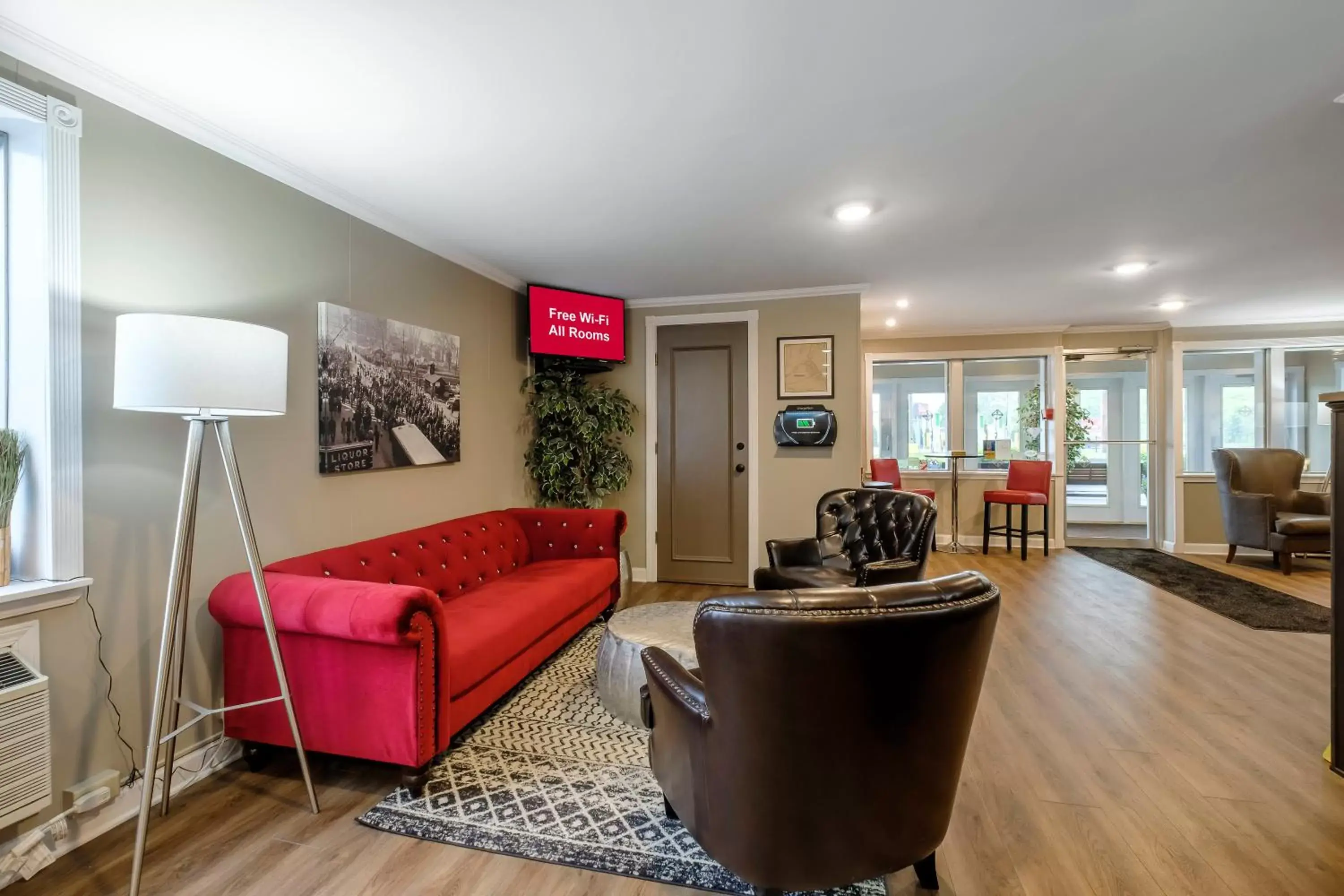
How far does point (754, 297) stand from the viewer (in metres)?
4.70

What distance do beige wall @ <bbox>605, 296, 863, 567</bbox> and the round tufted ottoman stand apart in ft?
7.01

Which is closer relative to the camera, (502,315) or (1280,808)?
(1280,808)

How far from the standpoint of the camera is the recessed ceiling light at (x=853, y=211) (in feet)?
9.61

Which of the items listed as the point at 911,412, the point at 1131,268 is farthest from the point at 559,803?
the point at 911,412

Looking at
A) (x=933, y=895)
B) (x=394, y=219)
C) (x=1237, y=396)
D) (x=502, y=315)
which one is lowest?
(x=933, y=895)

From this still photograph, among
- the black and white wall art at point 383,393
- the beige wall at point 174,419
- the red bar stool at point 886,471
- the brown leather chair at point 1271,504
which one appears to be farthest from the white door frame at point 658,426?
the brown leather chair at point 1271,504

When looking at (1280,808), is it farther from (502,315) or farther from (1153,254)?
(502,315)

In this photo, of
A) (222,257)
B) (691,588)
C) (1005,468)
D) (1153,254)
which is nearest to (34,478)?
(222,257)

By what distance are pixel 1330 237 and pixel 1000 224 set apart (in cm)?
209

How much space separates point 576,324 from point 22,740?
3.56 m

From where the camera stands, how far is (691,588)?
15.8 feet

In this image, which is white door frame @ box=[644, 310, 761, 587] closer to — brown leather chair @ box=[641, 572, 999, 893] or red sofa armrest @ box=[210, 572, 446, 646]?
red sofa armrest @ box=[210, 572, 446, 646]

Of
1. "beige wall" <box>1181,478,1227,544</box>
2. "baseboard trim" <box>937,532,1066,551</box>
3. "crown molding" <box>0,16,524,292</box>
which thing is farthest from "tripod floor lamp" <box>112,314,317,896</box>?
"beige wall" <box>1181,478,1227,544</box>

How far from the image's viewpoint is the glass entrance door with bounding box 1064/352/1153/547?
21.3 ft
